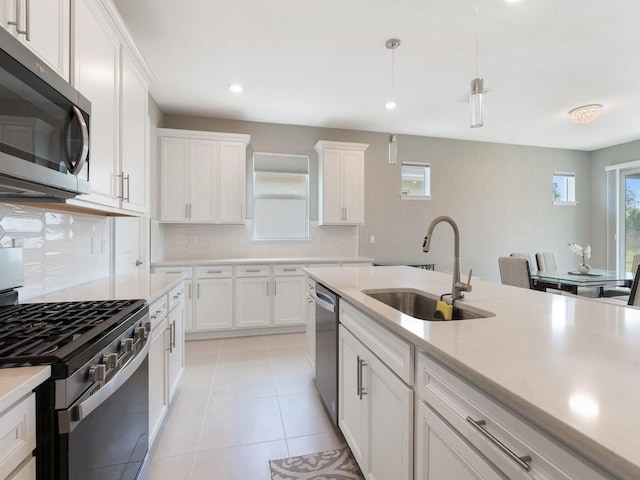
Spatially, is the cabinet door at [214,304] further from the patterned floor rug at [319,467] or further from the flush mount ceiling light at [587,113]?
the flush mount ceiling light at [587,113]

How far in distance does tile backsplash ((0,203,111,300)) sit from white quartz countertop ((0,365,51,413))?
969 mm

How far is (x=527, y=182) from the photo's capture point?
568 centimetres

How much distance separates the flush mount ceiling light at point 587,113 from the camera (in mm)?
3705

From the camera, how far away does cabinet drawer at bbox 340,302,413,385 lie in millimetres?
1070

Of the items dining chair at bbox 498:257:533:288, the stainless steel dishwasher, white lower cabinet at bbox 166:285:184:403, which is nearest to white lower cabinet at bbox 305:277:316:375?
the stainless steel dishwasher

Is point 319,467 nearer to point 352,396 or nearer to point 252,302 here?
point 352,396

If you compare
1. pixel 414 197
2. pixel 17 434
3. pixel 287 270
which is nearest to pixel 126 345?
pixel 17 434

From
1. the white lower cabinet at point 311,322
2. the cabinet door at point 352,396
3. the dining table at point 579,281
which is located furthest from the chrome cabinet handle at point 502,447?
the dining table at point 579,281

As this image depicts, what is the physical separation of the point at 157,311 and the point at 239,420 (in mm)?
955

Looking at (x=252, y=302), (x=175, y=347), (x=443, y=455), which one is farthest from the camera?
(x=252, y=302)

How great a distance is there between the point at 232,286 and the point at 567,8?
12.7 ft

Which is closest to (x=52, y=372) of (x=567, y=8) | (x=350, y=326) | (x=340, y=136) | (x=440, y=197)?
(x=350, y=326)

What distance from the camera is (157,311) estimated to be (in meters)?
1.77

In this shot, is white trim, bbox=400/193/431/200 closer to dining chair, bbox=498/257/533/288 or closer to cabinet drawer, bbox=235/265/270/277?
dining chair, bbox=498/257/533/288
